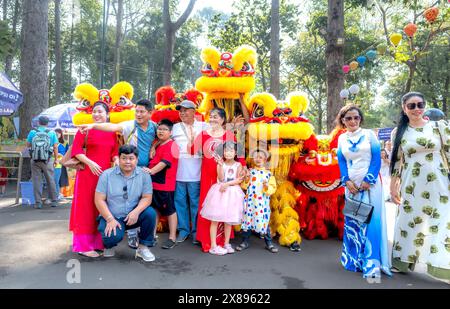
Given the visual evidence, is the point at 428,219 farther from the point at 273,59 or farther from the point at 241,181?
the point at 273,59

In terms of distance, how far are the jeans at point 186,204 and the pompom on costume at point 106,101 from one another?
105 cm

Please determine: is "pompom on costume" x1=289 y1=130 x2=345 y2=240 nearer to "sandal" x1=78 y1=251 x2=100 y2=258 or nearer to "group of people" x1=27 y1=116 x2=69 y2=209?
"sandal" x1=78 y1=251 x2=100 y2=258

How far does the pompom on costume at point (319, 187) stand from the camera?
174 inches

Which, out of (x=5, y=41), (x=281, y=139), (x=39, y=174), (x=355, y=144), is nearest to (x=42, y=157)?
(x=39, y=174)

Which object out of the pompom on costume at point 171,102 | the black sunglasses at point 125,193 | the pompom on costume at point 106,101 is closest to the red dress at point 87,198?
the black sunglasses at point 125,193

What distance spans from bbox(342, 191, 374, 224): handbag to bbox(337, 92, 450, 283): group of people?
0.19ft

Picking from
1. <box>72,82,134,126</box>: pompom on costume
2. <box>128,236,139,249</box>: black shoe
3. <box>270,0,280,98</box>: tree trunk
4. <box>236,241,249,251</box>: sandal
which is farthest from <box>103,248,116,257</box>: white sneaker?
<box>270,0,280,98</box>: tree trunk

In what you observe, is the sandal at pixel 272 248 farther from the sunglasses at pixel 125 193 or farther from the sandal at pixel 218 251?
the sunglasses at pixel 125 193

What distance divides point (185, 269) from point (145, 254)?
488 millimetres

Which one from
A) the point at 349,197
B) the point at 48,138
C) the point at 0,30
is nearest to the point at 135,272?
the point at 349,197

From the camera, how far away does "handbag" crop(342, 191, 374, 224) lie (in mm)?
3357

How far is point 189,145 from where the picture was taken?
14.4 ft

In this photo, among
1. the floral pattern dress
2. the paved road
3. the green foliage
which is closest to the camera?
the paved road

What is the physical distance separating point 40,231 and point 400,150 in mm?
4436
